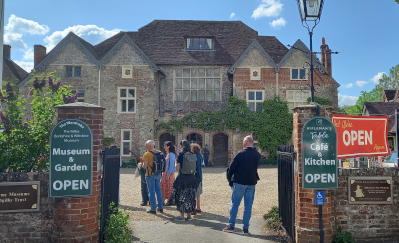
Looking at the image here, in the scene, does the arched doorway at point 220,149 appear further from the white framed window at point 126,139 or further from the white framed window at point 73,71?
the white framed window at point 73,71

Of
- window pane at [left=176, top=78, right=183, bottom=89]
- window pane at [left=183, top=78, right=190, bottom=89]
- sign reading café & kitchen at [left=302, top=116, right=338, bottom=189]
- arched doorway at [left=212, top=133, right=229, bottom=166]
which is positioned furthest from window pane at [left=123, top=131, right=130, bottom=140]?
sign reading café & kitchen at [left=302, top=116, right=338, bottom=189]

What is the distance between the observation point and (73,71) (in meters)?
22.1

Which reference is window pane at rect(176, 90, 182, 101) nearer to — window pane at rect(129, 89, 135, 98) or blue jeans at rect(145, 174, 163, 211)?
window pane at rect(129, 89, 135, 98)

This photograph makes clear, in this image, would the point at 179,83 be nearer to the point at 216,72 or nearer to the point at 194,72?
the point at 194,72

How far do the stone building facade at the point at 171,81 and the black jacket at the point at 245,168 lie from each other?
16.1 metres

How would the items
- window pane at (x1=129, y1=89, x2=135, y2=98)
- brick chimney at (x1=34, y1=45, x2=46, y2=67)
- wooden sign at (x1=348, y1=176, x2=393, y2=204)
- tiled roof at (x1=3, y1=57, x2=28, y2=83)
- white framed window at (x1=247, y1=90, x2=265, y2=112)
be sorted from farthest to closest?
tiled roof at (x1=3, y1=57, x2=28, y2=83)
brick chimney at (x1=34, y1=45, x2=46, y2=67)
white framed window at (x1=247, y1=90, x2=265, y2=112)
window pane at (x1=129, y1=89, x2=135, y2=98)
wooden sign at (x1=348, y1=176, x2=393, y2=204)

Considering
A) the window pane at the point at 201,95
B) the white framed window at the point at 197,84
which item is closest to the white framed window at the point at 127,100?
the white framed window at the point at 197,84

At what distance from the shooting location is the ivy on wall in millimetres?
22109

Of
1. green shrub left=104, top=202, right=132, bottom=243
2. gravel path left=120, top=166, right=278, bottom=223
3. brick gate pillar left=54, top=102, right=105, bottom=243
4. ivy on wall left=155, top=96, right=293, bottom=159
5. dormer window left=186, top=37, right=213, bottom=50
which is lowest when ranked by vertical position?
gravel path left=120, top=166, right=278, bottom=223

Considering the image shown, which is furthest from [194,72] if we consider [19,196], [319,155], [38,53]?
[19,196]

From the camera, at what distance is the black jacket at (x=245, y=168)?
19.2 ft

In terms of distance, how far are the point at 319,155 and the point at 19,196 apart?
188 inches

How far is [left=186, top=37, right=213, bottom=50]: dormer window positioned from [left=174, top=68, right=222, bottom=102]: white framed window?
217 cm

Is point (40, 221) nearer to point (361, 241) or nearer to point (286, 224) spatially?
point (286, 224)
